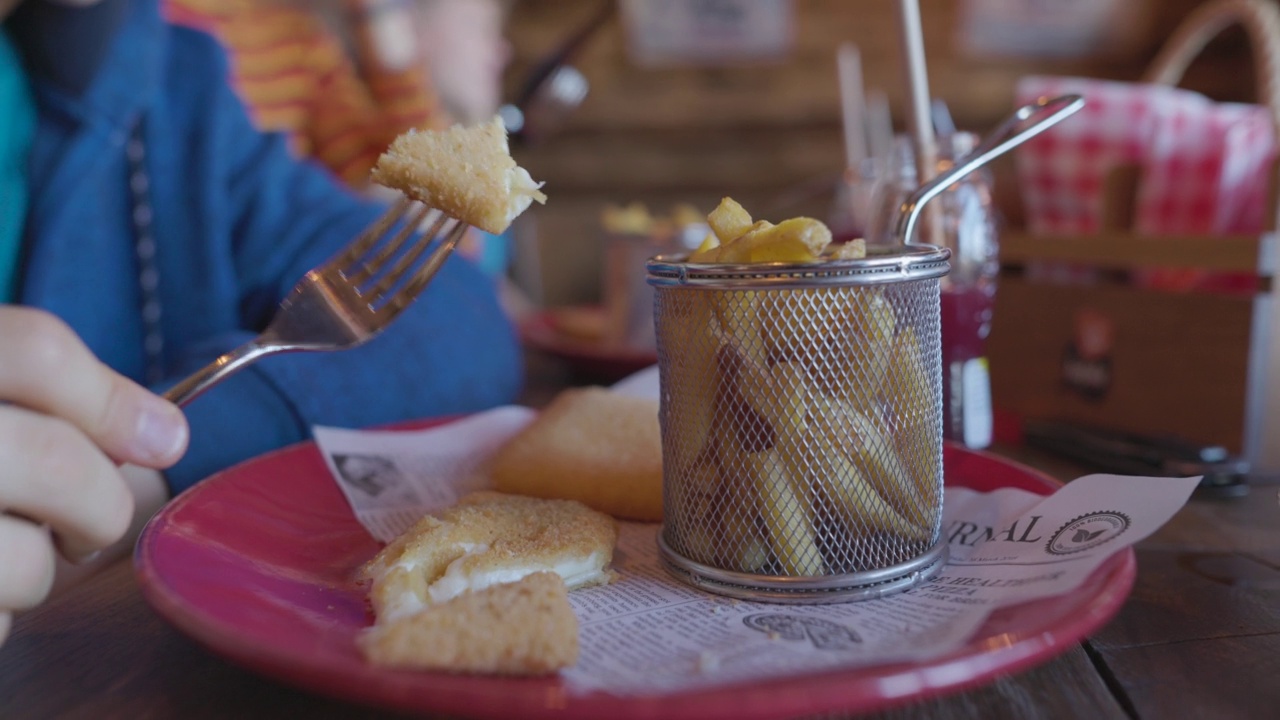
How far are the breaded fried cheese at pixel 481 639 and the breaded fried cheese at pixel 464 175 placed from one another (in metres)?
0.26

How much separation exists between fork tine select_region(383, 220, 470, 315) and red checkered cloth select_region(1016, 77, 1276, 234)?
1121 millimetres

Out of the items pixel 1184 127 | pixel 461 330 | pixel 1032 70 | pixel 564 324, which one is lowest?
pixel 564 324

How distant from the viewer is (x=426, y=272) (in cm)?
69

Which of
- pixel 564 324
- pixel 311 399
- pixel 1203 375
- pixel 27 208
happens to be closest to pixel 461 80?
Answer: pixel 564 324

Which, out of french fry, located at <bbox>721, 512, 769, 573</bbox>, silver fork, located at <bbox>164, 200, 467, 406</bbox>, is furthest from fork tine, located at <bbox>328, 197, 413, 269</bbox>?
french fry, located at <bbox>721, 512, 769, 573</bbox>

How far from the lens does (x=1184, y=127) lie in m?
1.61

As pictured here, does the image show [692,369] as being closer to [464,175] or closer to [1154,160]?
[464,175]

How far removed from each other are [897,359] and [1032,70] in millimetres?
3371

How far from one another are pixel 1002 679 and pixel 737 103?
3323mm

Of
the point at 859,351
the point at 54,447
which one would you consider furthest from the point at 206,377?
the point at 859,351

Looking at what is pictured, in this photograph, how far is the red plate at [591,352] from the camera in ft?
4.76

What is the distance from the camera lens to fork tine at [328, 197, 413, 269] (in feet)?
2.24

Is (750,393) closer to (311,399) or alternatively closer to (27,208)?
(311,399)

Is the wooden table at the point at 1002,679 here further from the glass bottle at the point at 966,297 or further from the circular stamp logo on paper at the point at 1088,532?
the glass bottle at the point at 966,297
